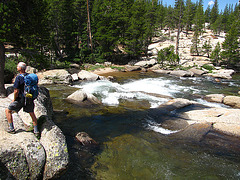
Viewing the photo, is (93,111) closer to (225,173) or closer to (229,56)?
(225,173)

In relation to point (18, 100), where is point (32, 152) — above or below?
below

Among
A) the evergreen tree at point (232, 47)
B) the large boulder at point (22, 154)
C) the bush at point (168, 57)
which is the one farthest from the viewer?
the evergreen tree at point (232, 47)

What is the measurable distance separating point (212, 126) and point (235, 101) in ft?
17.6

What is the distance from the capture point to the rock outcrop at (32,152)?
374 centimetres

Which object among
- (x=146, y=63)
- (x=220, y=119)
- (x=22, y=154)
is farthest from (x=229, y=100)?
(x=146, y=63)

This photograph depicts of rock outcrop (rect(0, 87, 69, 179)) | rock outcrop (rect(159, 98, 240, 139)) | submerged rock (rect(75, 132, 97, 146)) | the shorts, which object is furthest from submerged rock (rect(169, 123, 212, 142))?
the shorts

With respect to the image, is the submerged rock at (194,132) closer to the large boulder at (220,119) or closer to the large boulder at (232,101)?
the large boulder at (220,119)

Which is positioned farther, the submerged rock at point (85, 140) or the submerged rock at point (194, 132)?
the submerged rock at point (194, 132)

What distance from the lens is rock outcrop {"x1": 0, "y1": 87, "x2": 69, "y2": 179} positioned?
374 cm

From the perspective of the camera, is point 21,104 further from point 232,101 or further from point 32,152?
point 232,101

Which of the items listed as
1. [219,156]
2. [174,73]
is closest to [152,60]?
[174,73]

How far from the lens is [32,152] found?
4.07 m

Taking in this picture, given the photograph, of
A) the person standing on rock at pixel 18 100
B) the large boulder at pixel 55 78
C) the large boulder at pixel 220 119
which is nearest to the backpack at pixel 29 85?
the person standing on rock at pixel 18 100

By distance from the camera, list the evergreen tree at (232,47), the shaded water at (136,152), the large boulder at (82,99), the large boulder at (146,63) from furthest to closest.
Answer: the large boulder at (146,63)
the evergreen tree at (232,47)
the large boulder at (82,99)
the shaded water at (136,152)
